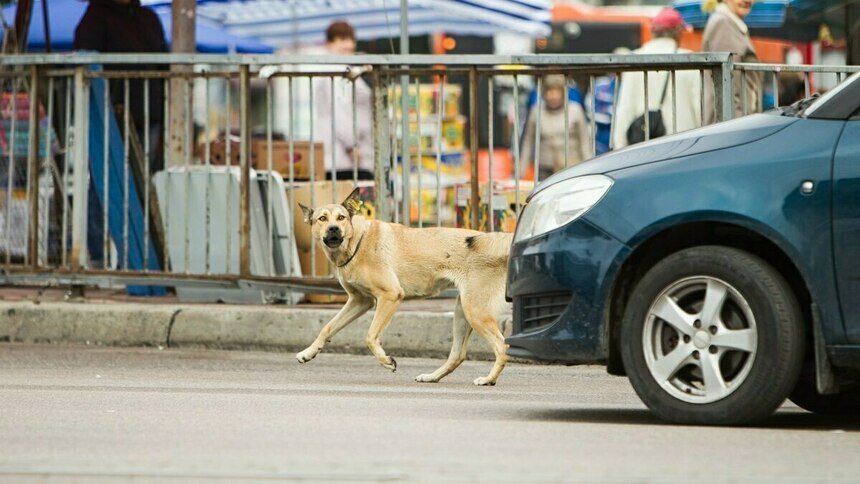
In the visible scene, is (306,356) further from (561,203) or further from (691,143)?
(691,143)

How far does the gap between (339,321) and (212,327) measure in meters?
1.41

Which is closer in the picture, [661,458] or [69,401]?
[661,458]

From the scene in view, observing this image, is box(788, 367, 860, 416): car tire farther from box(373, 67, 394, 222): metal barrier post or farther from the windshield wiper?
box(373, 67, 394, 222): metal barrier post

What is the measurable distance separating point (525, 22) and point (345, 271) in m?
10.3

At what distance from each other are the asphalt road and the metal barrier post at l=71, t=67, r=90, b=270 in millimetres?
1913

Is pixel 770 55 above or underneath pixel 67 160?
above

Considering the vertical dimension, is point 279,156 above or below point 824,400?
above

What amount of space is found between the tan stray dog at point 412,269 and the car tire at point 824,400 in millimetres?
1844

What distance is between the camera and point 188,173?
1097 centimetres

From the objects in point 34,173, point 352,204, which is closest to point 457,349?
point 352,204

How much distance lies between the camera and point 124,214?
11000 millimetres

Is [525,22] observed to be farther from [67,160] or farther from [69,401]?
[69,401]

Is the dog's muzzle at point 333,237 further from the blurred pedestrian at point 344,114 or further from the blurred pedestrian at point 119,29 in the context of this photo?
the blurred pedestrian at point 119,29

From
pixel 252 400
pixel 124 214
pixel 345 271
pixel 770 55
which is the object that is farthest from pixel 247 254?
pixel 770 55
